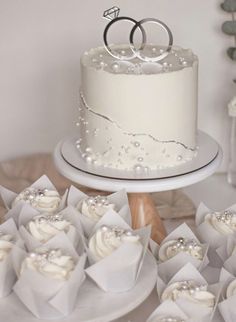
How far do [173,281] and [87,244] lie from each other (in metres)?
0.13

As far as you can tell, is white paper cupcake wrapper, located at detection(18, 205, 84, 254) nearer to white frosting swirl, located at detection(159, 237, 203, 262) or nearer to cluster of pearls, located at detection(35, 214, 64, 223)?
cluster of pearls, located at detection(35, 214, 64, 223)

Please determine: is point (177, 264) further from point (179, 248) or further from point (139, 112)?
point (139, 112)

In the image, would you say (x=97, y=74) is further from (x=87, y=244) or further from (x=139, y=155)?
(x=87, y=244)

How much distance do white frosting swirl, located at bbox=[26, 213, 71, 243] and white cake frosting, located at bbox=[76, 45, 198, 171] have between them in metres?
0.15

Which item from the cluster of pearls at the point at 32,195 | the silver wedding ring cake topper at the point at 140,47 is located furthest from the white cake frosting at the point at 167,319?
the silver wedding ring cake topper at the point at 140,47

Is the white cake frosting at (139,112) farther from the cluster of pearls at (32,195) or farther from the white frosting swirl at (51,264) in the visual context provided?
the white frosting swirl at (51,264)

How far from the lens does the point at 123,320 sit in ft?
2.97

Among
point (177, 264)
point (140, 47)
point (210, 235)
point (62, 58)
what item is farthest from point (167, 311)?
point (62, 58)

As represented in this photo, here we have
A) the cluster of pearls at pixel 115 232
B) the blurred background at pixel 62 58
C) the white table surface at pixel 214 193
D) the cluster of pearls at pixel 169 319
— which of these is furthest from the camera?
the blurred background at pixel 62 58

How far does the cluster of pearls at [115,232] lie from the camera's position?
876 mm

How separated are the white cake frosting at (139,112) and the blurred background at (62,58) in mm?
509

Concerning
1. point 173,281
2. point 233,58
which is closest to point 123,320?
point 173,281

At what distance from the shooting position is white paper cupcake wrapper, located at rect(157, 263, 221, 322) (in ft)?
2.62

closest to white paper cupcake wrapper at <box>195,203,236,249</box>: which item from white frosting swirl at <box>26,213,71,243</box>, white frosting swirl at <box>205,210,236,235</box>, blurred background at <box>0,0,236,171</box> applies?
white frosting swirl at <box>205,210,236,235</box>
